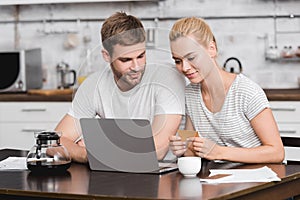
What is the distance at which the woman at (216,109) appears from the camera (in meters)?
2.82

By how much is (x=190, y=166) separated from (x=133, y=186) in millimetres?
260

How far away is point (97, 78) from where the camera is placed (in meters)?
3.14

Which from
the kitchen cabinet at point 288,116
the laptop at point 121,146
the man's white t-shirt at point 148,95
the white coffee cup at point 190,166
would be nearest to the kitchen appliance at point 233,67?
the kitchen cabinet at point 288,116

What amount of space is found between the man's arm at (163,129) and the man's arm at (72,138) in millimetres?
308

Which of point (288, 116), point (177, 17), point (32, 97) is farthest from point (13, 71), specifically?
point (288, 116)

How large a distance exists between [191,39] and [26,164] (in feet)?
2.68

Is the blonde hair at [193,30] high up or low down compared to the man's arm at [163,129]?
up

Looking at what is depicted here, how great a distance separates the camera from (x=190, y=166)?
258cm

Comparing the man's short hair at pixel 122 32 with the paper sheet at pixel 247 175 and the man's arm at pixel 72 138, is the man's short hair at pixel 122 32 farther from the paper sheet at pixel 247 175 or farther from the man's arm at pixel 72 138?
the paper sheet at pixel 247 175

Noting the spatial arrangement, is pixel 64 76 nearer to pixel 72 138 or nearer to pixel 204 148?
pixel 72 138

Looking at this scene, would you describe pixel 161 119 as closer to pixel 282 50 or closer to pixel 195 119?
pixel 195 119

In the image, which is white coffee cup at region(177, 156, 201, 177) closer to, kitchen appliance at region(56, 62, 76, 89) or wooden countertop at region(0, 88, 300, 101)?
wooden countertop at region(0, 88, 300, 101)

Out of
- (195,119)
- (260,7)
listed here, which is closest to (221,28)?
(260,7)

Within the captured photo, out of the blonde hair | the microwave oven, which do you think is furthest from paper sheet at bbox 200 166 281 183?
the microwave oven
